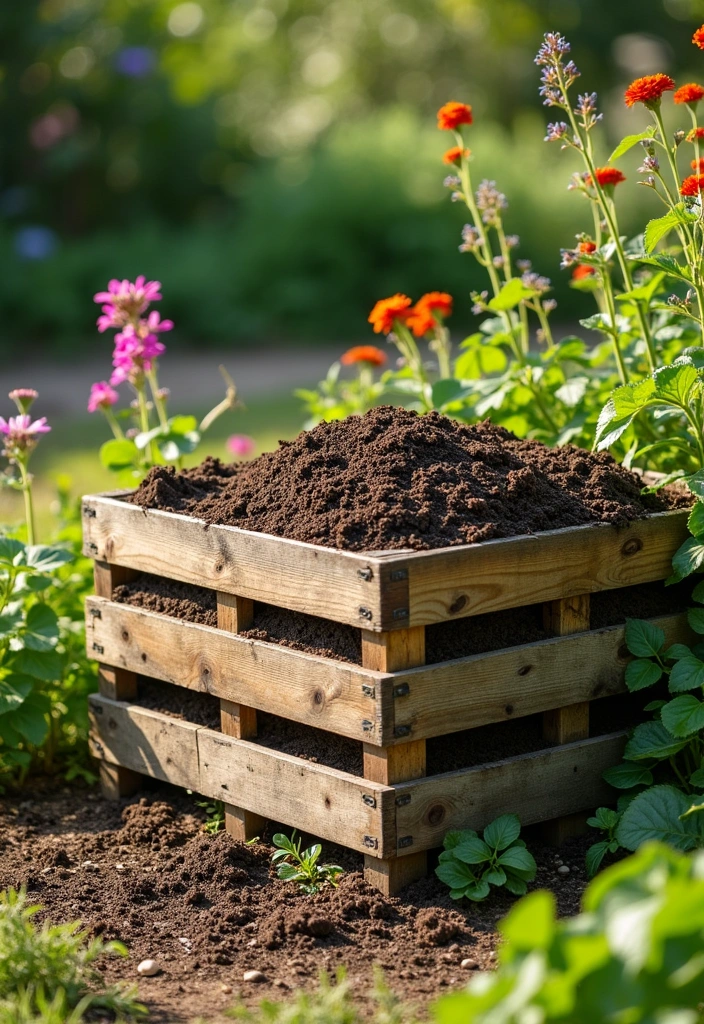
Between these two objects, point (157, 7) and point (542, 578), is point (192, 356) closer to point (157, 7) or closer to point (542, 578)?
point (157, 7)

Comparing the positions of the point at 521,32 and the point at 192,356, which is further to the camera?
the point at 521,32

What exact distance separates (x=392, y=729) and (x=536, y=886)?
512mm

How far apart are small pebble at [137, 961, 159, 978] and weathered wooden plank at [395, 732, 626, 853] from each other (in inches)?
21.9

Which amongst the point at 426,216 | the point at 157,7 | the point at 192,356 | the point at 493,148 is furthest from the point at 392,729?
the point at 157,7

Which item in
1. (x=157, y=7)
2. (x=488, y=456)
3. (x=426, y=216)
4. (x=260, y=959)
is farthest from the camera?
(x=157, y=7)

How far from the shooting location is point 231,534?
2955mm

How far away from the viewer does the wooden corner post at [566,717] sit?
289 centimetres

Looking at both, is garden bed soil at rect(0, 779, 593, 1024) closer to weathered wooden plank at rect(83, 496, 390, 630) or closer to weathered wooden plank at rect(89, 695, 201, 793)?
weathered wooden plank at rect(89, 695, 201, 793)

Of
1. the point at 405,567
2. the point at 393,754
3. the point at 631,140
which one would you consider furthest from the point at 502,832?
the point at 631,140

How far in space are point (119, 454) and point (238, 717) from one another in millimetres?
1119

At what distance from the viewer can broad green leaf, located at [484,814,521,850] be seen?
9.00 feet

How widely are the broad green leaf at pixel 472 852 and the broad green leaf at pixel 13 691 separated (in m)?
1.27

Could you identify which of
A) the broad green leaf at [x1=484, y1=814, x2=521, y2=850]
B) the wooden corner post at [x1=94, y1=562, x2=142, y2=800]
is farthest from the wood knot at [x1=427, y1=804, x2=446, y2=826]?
the wooden corner post at [x1=94, y1=562, x2=142, y2=800]

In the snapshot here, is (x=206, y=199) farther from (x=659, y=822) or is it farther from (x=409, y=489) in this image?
(x=659, y=822)
